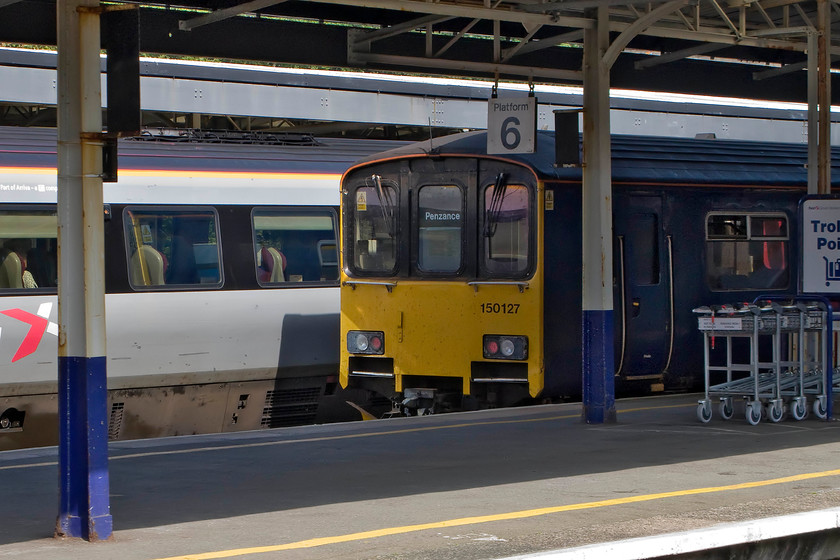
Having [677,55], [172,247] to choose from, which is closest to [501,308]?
[677,55]

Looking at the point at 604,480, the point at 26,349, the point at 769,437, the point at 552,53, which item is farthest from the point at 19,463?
the point at 552,53

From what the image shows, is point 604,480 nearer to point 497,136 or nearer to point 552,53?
point 497,136

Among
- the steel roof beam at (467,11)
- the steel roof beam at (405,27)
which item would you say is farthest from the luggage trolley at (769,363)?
the steel roof beam at (405,27)

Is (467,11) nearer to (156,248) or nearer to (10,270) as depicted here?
(156,248)

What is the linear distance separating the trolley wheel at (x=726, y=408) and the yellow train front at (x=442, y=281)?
163 cm

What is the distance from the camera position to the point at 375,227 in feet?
39.7

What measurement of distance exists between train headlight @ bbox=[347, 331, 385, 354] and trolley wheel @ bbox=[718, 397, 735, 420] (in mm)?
3259

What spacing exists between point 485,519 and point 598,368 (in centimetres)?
399

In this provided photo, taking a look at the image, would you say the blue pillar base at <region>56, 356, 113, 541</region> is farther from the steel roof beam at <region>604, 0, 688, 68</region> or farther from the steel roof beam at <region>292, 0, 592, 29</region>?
the steel roof beam at <region>604, 0, 688, 68</region>

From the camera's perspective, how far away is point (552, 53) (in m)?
12.0

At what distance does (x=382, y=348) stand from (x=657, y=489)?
4776mm

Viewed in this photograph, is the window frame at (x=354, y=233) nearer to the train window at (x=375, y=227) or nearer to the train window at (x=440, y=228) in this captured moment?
the train window at (x=375, y=227)

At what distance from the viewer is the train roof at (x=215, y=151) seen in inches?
442

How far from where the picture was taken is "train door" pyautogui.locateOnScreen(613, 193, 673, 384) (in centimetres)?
1177
